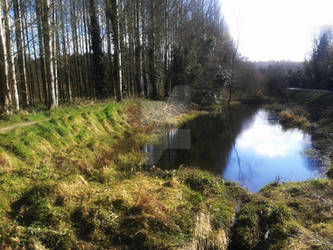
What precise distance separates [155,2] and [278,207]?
17.0 meters

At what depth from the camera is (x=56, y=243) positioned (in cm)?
279

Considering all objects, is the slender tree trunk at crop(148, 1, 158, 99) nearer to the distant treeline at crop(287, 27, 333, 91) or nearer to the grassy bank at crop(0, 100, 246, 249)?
the grassy bank at crop(0, 100, 246, 249)

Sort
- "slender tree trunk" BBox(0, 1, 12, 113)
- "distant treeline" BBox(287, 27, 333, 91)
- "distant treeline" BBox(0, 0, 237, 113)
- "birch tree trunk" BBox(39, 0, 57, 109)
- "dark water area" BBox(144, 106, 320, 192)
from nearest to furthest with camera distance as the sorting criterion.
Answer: "slender tree trunk" BBox(0, 1, 12, 113) → "dark water area" BBox(144, 106, 320, 192) → "birch tree trunk" BBox(39, 0, 57, 109) → "distant treeline" BBox(0, 0, 237, 113) → "distant treeline" BBox(287, 27, 333, 91)

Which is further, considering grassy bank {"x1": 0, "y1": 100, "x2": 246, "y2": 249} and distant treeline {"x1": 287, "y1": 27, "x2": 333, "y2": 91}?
distant treeline {"x1": 287, "y1": 27, "x2": 333, "y2": 91}

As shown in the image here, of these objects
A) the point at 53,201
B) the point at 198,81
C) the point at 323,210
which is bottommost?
the point at 323,210

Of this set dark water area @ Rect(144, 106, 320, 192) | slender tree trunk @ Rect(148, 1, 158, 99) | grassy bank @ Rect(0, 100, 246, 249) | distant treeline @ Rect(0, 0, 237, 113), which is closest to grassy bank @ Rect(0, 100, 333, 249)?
grassy bank @ Rect(0, 100, 246, 249)

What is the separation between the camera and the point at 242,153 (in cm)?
944

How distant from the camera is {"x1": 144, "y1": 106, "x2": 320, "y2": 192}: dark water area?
7.18 meters

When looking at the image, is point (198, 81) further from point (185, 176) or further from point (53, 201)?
point (53, 201)

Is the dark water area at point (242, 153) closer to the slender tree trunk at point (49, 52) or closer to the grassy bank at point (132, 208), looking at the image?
the grassy bank at point (132, 208)

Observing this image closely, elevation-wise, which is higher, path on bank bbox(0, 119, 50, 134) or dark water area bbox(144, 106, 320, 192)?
path on bank bbox(0, 119, 50, 134)

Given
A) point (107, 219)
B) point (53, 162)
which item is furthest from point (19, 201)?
point (53, 162)

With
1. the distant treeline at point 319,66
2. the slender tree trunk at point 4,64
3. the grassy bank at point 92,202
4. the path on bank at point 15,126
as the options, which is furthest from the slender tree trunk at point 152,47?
the distant treeline at point 319,66

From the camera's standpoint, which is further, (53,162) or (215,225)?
(53,162)
